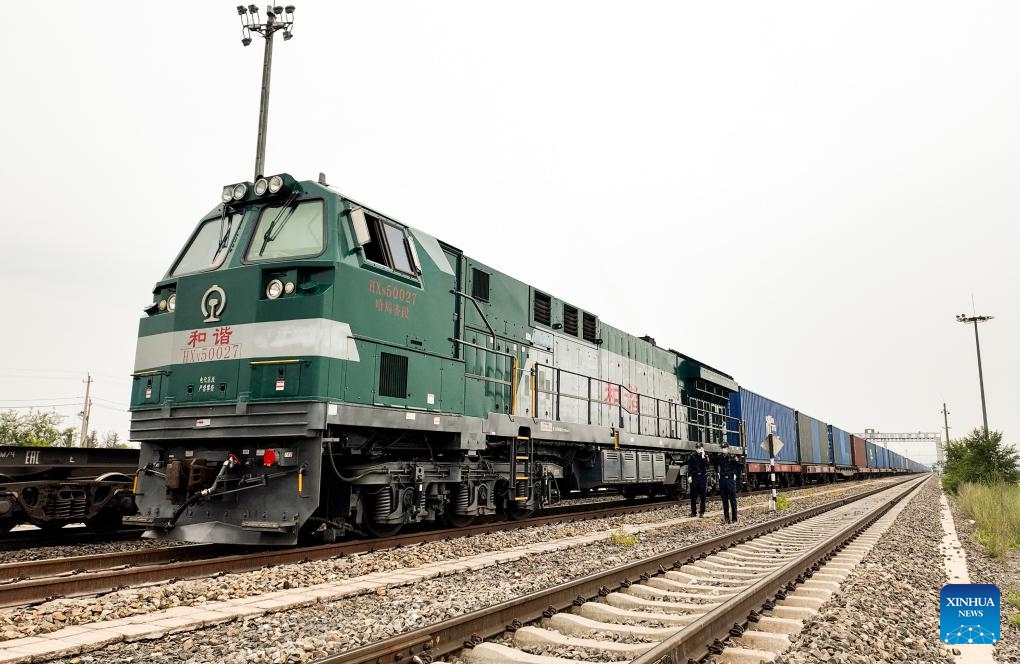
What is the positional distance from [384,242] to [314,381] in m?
1.97

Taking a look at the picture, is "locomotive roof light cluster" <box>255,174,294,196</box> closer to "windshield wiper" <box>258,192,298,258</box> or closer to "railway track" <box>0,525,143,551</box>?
"windshield wiper" <box>258,192,298,258</box>

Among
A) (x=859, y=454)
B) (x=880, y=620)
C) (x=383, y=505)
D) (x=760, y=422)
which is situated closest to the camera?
(x=880, y=620)

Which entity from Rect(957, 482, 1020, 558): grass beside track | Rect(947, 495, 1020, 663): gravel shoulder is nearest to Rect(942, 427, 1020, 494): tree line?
Rect(957, 482, 1020, 558): grass beside track

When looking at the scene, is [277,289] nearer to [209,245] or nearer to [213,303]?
[213,303]

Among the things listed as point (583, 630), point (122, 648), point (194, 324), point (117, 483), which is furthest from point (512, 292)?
point (122, 648)

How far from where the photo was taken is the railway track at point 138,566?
524 cm

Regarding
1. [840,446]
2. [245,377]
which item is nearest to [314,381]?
[245,377]

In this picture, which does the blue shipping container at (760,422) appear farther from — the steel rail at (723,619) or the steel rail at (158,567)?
the steel rail at (158,567)

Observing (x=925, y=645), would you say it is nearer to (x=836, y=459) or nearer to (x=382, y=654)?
(x=382, y=654)

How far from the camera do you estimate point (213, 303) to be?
760 cm

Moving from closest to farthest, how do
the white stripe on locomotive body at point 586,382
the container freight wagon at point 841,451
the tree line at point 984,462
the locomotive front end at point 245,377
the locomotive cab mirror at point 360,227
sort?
the locomotive front end at point 245,377 → the locomotive cab mirror at point 360,227 → the white stripe on locomotive body at point 586,382 → the tree line at point 984,462 → the container freight wagon at point 841,451

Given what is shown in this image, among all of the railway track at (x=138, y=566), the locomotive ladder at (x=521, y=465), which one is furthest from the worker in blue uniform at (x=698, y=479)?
the railway track at (x=138, y=566)

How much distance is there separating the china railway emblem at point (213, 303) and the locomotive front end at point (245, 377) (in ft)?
0.04

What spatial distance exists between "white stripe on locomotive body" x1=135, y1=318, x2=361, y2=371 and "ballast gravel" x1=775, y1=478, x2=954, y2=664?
4820 mm
